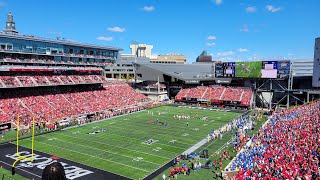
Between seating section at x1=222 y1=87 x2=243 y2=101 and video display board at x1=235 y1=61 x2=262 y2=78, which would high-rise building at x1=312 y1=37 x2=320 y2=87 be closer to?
video display board at x1=235 y1=61 x2=262 y2=78

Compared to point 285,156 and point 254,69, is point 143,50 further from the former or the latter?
point 285,156

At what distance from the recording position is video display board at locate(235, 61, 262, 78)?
5744 cm

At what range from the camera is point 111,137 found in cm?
3197

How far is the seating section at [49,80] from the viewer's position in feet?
139

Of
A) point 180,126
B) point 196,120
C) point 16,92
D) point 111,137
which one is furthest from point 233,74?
point 16,92

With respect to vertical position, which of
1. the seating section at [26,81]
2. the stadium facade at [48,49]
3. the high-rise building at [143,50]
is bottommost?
the seating section at [26,81]

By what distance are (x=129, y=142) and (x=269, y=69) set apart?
37.3 metres

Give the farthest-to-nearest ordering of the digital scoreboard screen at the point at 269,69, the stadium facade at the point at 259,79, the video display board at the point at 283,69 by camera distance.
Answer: the digital scoreboard screen at the point at 269,69 < the stadium facade at the point at 259,79 < the video display board at the point at 283,69

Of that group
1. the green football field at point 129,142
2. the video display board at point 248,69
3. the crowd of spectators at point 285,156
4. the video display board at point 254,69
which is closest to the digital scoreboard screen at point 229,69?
the video display board at point 254,69

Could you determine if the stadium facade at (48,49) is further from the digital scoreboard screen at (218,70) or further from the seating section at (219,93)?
the digital scoreboard screen at (218,70)

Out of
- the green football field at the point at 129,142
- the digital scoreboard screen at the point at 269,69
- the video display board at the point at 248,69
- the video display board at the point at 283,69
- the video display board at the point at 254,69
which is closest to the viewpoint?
the green football field at the point at 129,142

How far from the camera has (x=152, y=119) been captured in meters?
42.9

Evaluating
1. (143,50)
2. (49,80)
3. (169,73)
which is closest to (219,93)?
(169,73)

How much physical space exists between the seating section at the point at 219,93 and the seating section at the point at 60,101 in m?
9.65
